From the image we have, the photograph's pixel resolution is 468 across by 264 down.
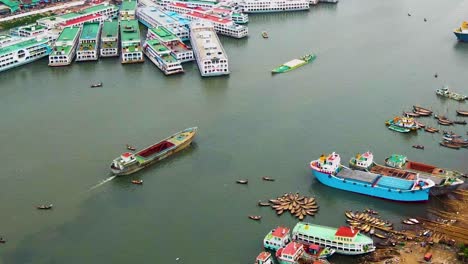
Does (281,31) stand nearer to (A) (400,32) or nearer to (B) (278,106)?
(A) (400,32)

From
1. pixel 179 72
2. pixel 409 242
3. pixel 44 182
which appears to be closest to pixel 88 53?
pixel 179 72

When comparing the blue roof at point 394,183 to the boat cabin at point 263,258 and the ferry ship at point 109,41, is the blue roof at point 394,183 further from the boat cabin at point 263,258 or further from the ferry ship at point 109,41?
the ferry ship at point 109,41

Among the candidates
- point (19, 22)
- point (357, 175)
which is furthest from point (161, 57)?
point (357, 175)

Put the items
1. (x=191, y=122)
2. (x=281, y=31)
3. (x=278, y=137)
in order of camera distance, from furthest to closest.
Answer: (x=281, y=31)
(x=191, y=122)
(x=278, y=137)

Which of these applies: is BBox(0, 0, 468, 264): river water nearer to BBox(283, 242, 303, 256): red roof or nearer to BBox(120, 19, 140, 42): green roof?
BBox(283, 242, 303, 256): red roof

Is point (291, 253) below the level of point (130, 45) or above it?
below

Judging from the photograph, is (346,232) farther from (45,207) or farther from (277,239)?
(45,207)
